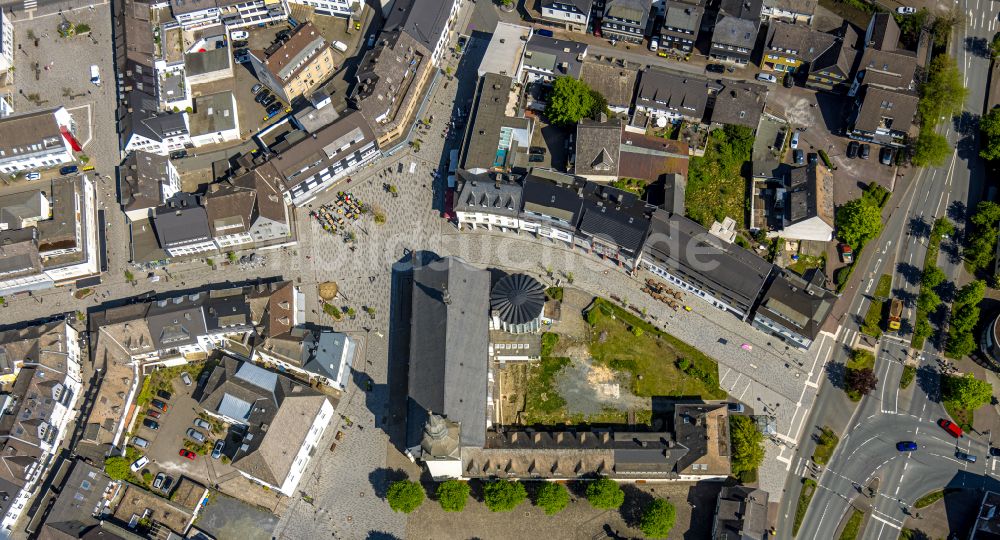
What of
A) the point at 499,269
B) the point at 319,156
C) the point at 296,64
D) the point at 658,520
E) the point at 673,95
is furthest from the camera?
the point at 296,64

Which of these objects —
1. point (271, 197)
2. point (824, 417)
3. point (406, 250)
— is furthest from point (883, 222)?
point (271, 197)

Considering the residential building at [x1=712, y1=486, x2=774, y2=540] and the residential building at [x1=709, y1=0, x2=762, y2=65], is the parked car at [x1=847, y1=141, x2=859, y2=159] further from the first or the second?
the residential building at [x1=712, y1=486, x2=774, y2=540]

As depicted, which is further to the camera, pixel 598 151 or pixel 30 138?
pixel 30 138

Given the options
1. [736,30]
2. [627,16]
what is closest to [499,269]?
[627,16]

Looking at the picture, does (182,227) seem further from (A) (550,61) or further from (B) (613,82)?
(B) (613,82)

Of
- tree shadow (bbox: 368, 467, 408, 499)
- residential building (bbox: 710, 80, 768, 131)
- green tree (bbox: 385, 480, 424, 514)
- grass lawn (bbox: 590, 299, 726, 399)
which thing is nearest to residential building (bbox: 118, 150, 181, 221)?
tree shadow (bbox: 368, 467, 408, 499)

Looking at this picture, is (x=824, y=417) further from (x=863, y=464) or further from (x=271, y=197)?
(x=271, y=197)
